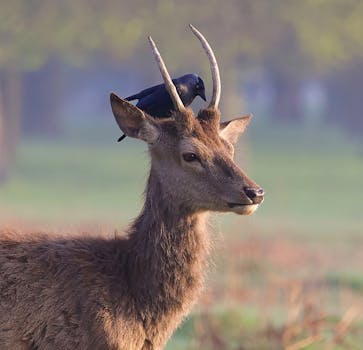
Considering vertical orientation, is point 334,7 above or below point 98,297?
above

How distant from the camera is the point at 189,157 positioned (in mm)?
8602

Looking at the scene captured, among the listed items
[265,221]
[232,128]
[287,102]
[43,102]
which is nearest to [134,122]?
[232,128]

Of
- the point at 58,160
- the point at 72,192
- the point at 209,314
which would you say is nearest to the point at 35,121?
the point at 58,160

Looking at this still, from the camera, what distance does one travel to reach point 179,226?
8.66 m

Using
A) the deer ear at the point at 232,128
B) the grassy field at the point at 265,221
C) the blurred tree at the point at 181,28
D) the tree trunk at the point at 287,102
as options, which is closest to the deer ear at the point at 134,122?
the deer ear at the point at 232,128

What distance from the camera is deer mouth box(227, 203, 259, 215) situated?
27.5 feet

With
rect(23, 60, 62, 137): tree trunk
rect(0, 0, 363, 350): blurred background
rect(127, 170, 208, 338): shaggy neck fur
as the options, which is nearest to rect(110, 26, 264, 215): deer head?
rect(127, 170, 208, 338): shaggy neck fur

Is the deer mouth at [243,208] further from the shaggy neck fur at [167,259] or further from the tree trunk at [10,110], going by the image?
the tree trunk at [10,110]

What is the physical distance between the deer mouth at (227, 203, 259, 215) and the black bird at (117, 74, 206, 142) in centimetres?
97

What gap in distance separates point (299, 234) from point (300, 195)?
37.6 ft

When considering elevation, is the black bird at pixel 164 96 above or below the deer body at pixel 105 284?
above

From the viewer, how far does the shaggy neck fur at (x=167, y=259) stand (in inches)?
338

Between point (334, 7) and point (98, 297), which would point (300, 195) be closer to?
point (334, 7)

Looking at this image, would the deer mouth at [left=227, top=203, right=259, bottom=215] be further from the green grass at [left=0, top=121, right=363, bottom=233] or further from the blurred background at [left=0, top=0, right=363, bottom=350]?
the green grass at [left=0, top=121, right=363, bottom=233]
